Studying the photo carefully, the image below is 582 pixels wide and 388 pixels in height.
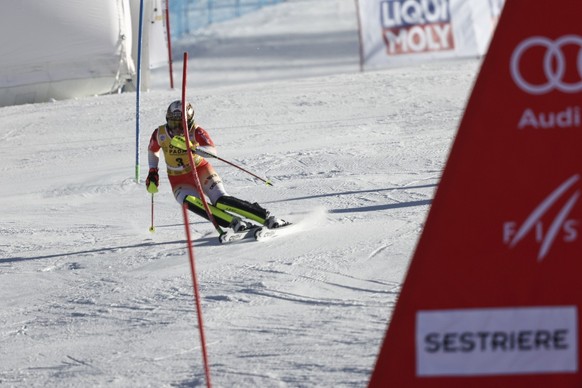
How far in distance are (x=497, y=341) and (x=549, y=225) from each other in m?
0.38

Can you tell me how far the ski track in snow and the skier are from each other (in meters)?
0.23

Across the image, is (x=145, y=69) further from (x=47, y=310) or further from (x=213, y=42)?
(x=47, y=310)

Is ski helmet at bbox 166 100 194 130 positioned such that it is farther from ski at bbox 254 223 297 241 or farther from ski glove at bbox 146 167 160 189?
ski at bbox 254 223 297 241

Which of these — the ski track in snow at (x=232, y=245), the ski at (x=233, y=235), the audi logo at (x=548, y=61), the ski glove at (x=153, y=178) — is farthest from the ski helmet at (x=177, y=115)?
the audi logo at (x=548, y=61)

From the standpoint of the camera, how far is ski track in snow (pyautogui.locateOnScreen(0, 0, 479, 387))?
688 centimetres

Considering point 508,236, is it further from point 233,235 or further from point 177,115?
point 233,235

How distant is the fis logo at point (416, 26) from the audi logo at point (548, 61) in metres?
11.8

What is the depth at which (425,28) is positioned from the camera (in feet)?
49.5

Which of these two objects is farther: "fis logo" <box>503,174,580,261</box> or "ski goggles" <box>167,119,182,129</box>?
"ski goggles" <box>167,119,182,129</box>

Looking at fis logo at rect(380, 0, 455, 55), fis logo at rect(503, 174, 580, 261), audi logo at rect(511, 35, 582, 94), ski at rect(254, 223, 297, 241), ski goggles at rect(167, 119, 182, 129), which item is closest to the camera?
audi logo at rect(511, 35, 582, 94)

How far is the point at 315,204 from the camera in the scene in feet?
37.0

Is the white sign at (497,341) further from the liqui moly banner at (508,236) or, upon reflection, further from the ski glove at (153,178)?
the ski glove at (153,178)

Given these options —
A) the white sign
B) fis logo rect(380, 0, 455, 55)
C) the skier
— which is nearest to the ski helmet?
the skier

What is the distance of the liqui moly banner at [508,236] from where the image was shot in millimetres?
3248
